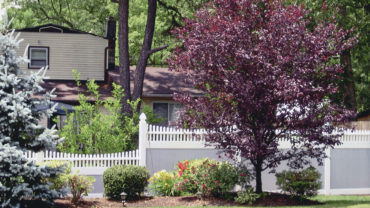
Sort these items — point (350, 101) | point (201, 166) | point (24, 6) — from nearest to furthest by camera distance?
point (201, 166), point (350, 101), point (24, 6)

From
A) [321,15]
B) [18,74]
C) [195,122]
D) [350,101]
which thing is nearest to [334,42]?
[195,122]

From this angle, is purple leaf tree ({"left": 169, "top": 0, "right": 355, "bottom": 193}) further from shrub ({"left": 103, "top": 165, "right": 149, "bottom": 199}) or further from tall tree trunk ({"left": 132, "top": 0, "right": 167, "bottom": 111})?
tall tree trunk ({"left": 132, "top": 0, "right": 167, "bottom": 111})

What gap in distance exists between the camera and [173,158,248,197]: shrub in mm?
15375

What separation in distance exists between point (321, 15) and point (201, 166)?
12.6 m

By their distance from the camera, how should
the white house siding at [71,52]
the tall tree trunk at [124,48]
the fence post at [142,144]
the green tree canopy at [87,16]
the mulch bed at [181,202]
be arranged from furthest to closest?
the green tree canopy at [87,16] < the white house siding at [71,52] < the tall tree trunk at [124,48] < the fence post at [142,144] < the mulch bed at [181,202]

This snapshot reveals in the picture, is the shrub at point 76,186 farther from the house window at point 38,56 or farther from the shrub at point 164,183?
the house window at point 38,56

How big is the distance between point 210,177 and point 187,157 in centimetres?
245

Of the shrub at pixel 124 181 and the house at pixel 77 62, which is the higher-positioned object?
the house at pixel 77 62

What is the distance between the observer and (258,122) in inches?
591

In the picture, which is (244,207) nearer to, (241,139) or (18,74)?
(241,139)

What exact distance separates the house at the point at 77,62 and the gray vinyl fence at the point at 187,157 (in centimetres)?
1088

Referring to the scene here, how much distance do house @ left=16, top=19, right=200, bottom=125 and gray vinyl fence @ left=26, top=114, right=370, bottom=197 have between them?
10879 millimetres

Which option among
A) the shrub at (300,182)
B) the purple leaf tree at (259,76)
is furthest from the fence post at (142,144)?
the shrub at (300,182)

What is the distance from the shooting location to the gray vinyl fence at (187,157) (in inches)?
669
